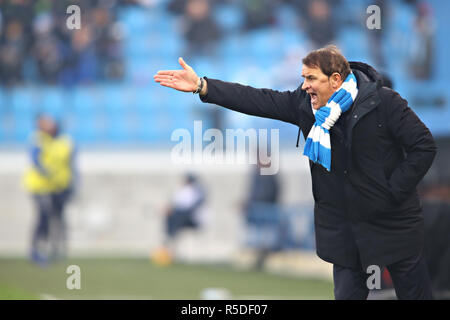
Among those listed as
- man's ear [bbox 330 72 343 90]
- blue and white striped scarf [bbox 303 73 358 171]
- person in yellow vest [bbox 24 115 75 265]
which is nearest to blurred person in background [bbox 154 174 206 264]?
person in yellow vest [bbox 24 115 75 265]

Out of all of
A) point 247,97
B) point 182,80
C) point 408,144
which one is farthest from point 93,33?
point 408,144

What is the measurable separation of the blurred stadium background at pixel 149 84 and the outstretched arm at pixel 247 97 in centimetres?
793

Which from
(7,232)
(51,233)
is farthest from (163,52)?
(51,233)

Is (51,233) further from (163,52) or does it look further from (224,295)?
(163,52)

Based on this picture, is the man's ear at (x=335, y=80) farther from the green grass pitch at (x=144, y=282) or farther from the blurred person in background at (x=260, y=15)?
the blurred person in background at (x=260, y=15)

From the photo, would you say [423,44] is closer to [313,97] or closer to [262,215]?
[262,215]

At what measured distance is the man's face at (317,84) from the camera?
4344mm

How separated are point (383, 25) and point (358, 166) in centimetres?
1239

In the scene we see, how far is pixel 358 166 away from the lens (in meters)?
4.41

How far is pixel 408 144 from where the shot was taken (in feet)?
14.3

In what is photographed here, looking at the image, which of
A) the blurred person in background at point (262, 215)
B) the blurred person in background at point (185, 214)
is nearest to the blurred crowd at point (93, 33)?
the blurred person in background at point (185, 214)

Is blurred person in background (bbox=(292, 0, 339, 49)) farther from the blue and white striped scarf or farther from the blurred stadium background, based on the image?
the blue and white striped scarf

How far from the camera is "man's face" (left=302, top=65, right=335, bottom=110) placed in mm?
4344
